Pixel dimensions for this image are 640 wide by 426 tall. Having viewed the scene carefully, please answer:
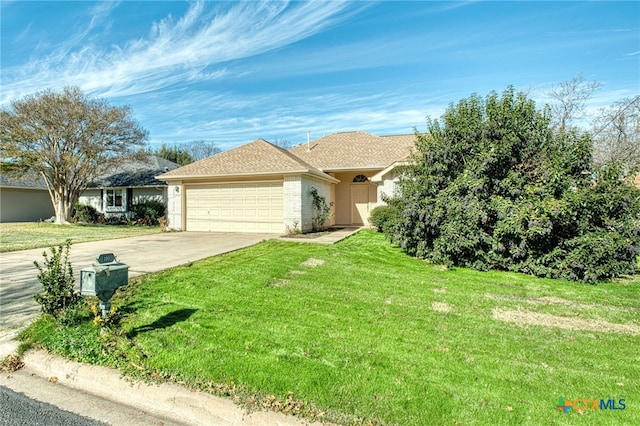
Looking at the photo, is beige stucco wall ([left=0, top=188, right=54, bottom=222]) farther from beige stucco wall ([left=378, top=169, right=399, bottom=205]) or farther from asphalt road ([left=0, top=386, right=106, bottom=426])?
asphalt road ([left=0, top=386, right=106, bottom=426])

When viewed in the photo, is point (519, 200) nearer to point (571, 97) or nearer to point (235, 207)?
point (235, 207)

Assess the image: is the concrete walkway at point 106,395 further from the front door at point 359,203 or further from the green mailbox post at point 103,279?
the front door at point 359,203

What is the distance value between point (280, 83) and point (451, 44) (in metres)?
12.6

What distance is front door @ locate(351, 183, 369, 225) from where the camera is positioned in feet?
60.3

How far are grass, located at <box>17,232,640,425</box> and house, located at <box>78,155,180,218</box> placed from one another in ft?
59.3

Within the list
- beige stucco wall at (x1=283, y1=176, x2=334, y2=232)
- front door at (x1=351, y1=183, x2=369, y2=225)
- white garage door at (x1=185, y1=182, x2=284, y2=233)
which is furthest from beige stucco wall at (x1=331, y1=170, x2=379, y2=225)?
white garage door at (x1=185, y1=182, x2=284, y2=233)

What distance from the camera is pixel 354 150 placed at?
759 inches

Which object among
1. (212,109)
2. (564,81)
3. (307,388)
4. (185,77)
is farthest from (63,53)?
(564,81)

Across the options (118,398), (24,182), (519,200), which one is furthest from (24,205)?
(519,200)

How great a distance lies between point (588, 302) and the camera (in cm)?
587

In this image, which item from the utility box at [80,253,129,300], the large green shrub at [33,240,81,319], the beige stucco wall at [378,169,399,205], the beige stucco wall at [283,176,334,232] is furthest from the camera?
the beige stucco wall at [378,169,399,205]

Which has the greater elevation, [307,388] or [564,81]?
[564,81]

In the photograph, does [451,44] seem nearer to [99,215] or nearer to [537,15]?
[537,15]

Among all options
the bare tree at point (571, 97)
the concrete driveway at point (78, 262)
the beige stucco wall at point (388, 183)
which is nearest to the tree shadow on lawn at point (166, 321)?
the concrete driveway at point (78, 262)
